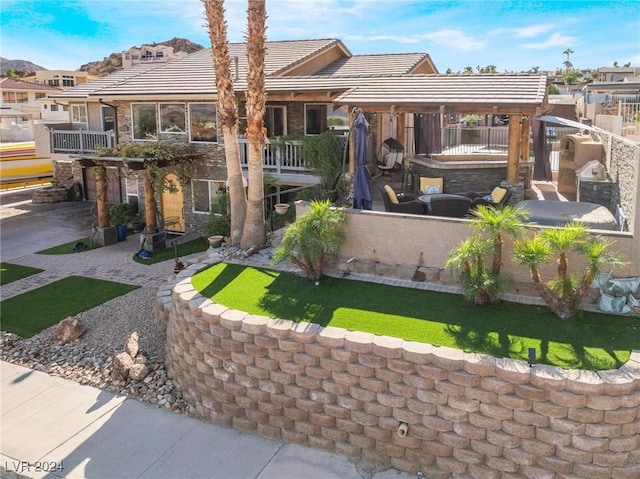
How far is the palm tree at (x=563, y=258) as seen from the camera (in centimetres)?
895

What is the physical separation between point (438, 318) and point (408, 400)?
1655 millimetres

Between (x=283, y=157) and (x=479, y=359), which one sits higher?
(x=283, y=157)

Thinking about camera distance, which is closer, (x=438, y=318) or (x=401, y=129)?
(x=438, y=318)

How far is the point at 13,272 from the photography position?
1805cm

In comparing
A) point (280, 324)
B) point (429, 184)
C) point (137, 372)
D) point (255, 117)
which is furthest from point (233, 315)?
point (429, 184)

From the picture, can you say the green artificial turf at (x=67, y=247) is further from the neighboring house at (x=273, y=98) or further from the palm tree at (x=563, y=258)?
the palm tree at (x=563, y=258)

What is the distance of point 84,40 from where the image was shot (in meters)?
25.7

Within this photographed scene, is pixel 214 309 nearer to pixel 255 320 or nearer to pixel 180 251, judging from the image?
pixel 255 320

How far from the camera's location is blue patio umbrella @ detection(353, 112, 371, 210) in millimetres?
13289

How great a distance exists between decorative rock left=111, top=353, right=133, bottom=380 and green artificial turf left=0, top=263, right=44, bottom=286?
7.81 metres

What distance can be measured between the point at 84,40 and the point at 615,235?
80.5 feet

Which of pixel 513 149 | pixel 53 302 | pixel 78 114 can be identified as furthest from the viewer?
pixel 78 114

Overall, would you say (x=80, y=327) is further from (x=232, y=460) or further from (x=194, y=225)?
(x=194, y=225)

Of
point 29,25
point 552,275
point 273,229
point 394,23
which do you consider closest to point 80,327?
point 273,229
